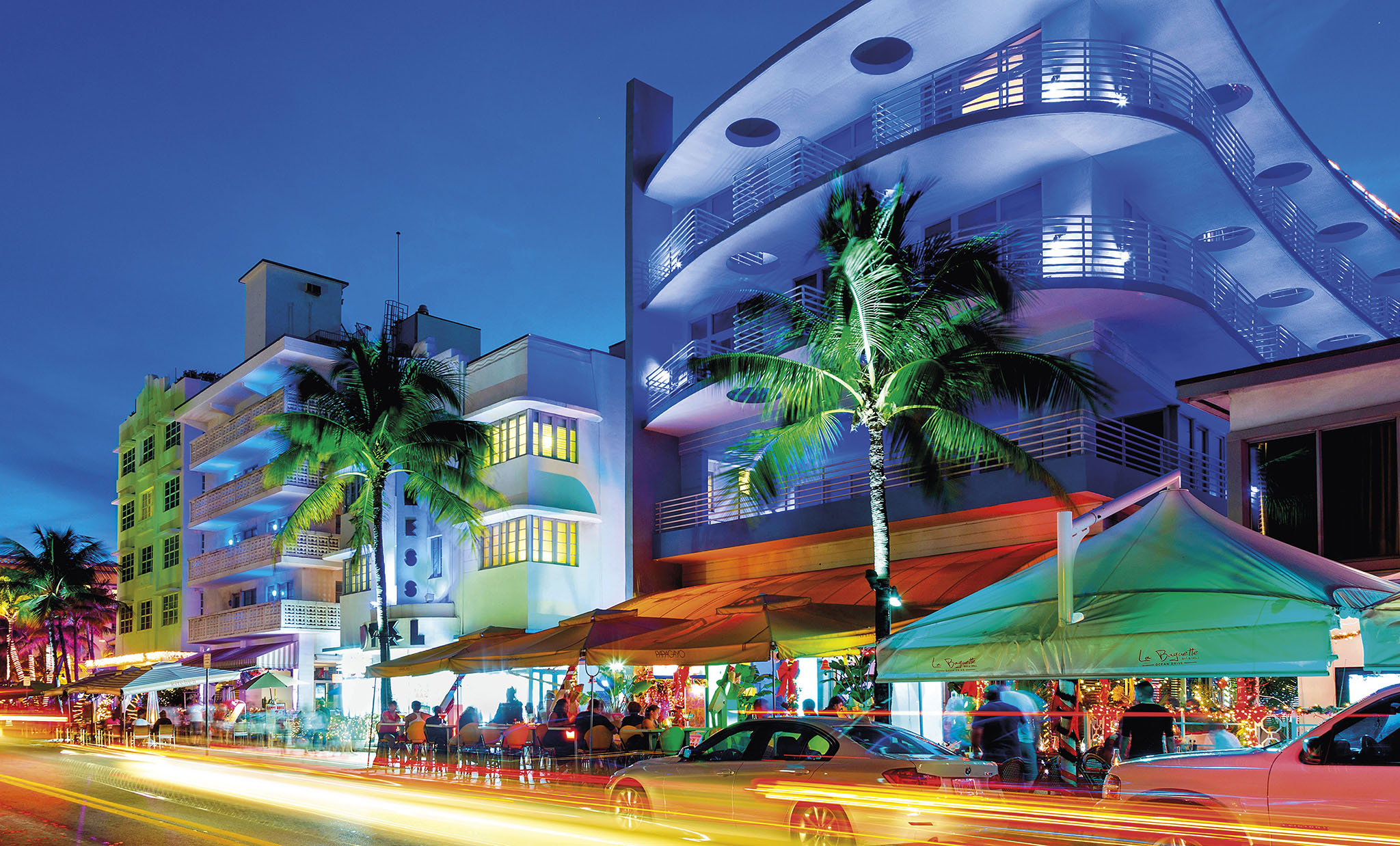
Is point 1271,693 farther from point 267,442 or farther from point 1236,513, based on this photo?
point 267,442

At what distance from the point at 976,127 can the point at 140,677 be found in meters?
27.9

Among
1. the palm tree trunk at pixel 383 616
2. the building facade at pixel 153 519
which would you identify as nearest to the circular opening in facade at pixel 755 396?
the palm tree trunk at pixel 383 616

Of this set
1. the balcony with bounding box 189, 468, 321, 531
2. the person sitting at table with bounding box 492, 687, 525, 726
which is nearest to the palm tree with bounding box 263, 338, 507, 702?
the person sitting at table with bounding box 492, 687, 525, 726

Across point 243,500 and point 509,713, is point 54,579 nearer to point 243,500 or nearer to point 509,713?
point 243,500

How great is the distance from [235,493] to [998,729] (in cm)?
3854

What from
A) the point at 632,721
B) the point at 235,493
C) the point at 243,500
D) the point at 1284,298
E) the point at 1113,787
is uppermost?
the point at 1284,298

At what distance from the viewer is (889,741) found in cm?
1114

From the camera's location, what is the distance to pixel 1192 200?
23984 mm

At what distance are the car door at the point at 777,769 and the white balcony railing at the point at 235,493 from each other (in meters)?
31.9

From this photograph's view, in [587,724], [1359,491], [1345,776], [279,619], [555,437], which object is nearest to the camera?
[1345,776]

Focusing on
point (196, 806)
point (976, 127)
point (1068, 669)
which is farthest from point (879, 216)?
point (196, 806)

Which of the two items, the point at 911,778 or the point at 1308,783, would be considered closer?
the point at 1308,783

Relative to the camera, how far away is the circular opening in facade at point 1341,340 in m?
30.5

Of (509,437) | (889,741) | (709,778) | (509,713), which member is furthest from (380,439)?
(889,741)
